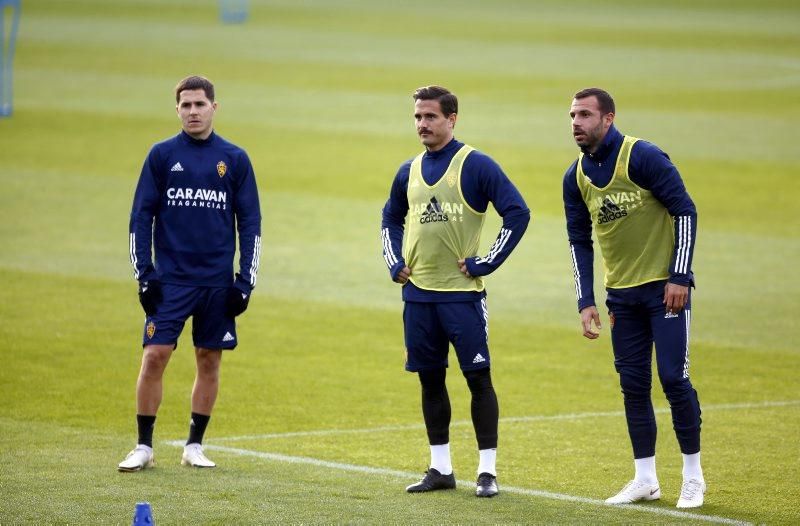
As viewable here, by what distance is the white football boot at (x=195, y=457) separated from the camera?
30.2ft

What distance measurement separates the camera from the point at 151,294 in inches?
357

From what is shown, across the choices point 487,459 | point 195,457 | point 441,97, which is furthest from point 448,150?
point 195,457

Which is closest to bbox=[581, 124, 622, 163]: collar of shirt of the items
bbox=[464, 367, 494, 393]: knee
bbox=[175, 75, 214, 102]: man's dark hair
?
bbox=[464, 367, 494, 393]: knee

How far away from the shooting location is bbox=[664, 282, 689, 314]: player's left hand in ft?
26.6

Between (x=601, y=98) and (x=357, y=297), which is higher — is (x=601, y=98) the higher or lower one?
the higher one

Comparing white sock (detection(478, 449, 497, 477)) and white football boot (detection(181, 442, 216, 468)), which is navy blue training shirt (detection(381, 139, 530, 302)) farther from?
white football boot (detection(181, 442, 216, 468))

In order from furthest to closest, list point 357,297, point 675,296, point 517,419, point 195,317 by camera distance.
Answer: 1. point 357,297
2. point 517,419
3. point 195,317
4. point 675,296

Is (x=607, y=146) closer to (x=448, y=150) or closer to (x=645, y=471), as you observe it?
(x=448, y=150)

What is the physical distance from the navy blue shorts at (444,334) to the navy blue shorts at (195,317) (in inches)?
48.4

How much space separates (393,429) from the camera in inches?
422

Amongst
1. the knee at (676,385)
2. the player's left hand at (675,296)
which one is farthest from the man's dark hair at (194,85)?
the knee at (676,385)

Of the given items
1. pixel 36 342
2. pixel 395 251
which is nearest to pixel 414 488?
pixel 395 251

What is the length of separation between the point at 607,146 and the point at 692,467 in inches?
73.8

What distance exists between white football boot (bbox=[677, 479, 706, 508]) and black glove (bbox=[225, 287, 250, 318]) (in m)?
2.88
